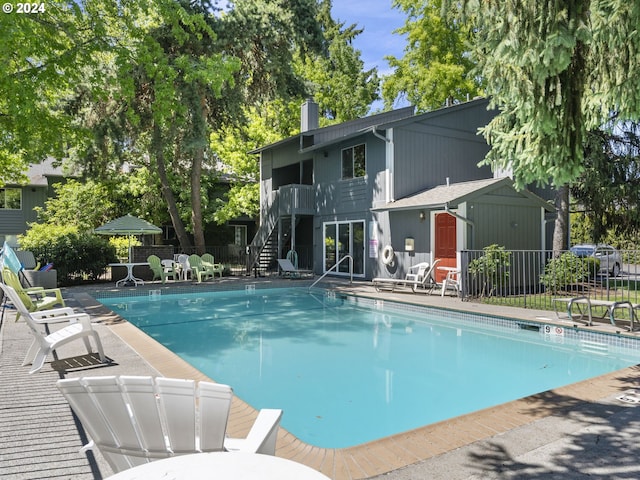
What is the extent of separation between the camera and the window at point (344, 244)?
1614 centimetres

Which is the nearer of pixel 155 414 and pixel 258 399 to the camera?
pixel 155 414

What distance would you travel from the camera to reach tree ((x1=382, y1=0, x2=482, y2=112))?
73.8 feet

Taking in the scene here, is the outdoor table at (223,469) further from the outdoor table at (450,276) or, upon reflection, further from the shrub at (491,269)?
the outdoor table at (450,276)

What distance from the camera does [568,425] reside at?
Result: 11.3 feet

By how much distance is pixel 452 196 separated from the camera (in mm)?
12281

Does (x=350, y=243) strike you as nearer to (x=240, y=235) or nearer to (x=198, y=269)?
(x=198, y=269)


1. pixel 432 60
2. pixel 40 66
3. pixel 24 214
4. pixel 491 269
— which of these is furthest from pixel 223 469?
pixel 24 214

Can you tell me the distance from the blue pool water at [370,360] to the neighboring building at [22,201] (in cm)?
1842

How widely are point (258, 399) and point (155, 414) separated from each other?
3485 mm

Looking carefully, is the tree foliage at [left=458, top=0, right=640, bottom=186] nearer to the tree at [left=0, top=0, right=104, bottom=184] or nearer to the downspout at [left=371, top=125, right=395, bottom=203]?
the downspout at [left=371, top=125, right=395, bottom=203]

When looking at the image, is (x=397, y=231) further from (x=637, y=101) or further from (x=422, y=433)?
(x=422, y=433)

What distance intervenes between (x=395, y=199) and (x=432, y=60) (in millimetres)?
12554

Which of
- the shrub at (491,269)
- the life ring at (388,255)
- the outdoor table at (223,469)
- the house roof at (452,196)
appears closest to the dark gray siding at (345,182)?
the house roof at (452,196)

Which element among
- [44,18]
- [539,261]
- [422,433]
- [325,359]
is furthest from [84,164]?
[422,433]
